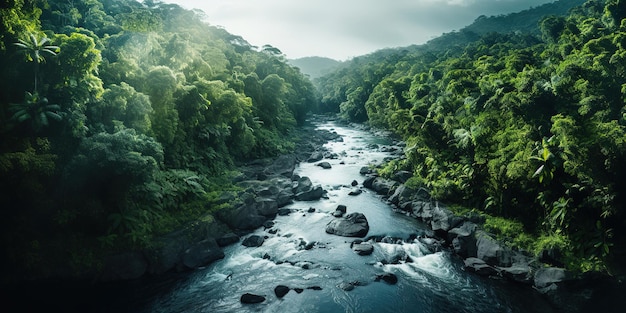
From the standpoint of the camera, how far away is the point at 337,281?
18.3m

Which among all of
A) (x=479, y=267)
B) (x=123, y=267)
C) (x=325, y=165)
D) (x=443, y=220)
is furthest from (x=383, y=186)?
(x=123, y=267)

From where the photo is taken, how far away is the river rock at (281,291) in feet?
55.5

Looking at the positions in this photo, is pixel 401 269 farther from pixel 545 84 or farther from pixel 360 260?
pixel 545 84

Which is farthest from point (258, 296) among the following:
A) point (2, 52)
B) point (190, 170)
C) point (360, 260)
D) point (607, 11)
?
point (607, 11)

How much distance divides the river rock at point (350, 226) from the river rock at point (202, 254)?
774 cm

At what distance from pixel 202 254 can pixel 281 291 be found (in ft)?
20.3

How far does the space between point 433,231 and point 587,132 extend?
10711 mm

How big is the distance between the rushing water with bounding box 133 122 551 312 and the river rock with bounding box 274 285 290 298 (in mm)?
209

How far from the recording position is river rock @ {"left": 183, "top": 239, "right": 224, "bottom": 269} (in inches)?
787

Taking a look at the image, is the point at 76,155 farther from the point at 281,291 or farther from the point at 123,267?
the point at 281,291

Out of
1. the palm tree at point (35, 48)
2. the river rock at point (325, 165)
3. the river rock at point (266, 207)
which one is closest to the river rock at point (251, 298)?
the river rock at point (266, 207)

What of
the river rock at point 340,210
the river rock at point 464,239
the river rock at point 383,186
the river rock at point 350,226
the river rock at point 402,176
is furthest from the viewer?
the river rock at point 402,176

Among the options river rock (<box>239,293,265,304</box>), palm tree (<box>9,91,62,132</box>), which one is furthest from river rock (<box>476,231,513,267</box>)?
palm tree (<box>9,91,62,132</box>)

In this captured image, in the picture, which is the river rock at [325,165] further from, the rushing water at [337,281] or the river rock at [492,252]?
the river rock at [492,252]
